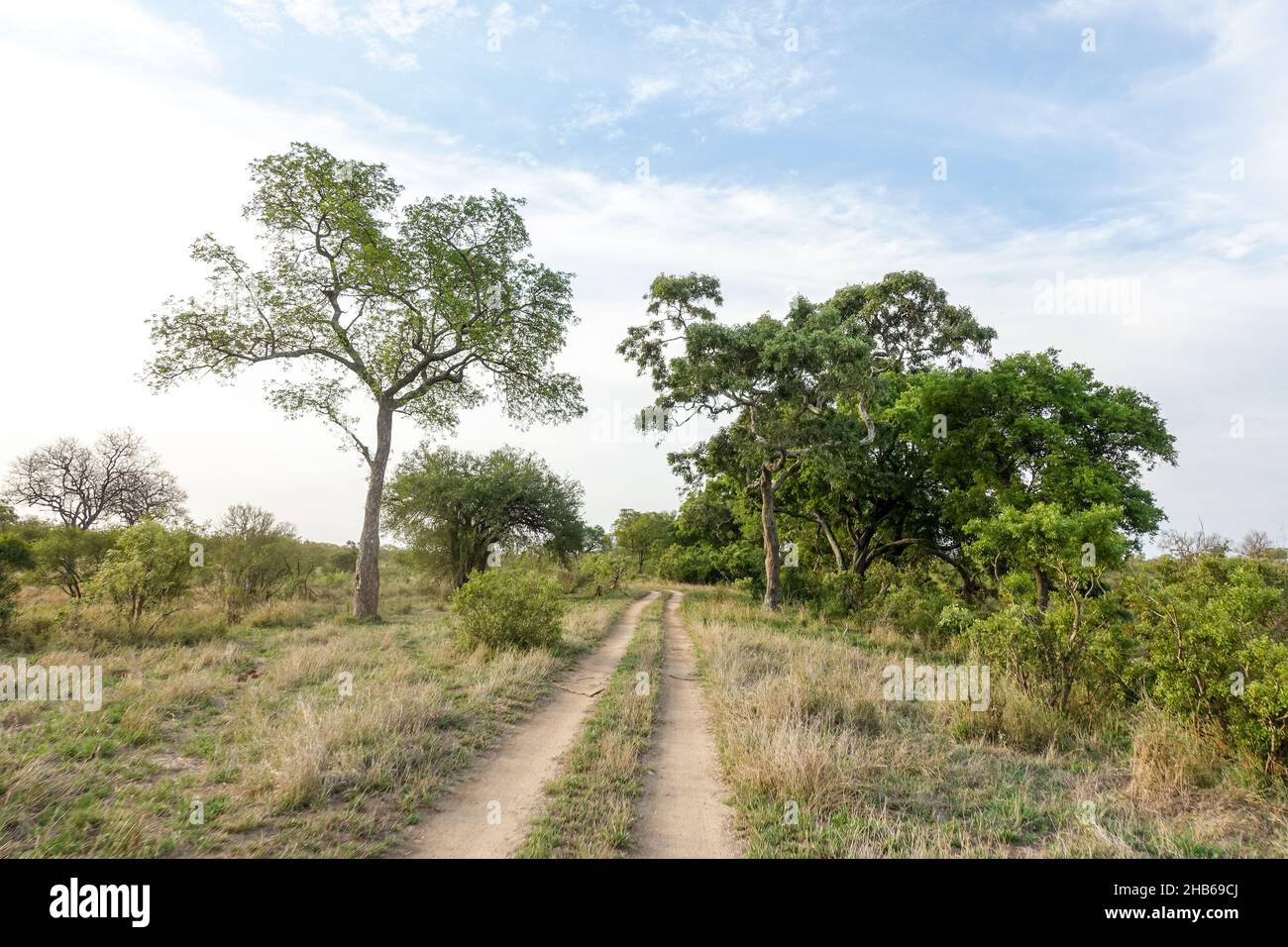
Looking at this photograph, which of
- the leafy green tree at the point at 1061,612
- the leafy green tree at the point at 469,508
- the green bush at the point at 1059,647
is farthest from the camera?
the leafy green tree at the point at 469,508

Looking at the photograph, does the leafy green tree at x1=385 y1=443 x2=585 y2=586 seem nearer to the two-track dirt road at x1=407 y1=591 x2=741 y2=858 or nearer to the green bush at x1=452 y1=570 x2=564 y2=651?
the green bush at x1=452 y1=570 x2=564 y2=651

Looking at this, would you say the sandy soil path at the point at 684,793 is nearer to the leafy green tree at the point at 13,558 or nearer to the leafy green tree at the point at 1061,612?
the leafy green tree at the point at 1061,612

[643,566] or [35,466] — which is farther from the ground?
[35,466]

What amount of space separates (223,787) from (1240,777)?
1008cm

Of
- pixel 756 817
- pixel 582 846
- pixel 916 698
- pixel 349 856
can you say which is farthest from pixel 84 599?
pixel 916 698

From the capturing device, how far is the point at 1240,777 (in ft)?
17.8

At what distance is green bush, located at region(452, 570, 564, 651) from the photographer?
12.1 meters

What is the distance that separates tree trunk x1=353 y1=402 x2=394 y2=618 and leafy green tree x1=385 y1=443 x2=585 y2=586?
31.6ft

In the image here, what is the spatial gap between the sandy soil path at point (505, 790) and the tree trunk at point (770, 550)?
14.4 metres

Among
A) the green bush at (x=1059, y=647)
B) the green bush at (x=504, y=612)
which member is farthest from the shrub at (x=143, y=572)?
the green bush at (x=1059, y=647)

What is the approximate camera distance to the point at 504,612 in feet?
40.1

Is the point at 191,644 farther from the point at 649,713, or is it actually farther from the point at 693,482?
the point at 693,482

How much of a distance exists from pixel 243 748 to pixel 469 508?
25.1m

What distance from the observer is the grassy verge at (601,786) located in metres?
A: 4.26
